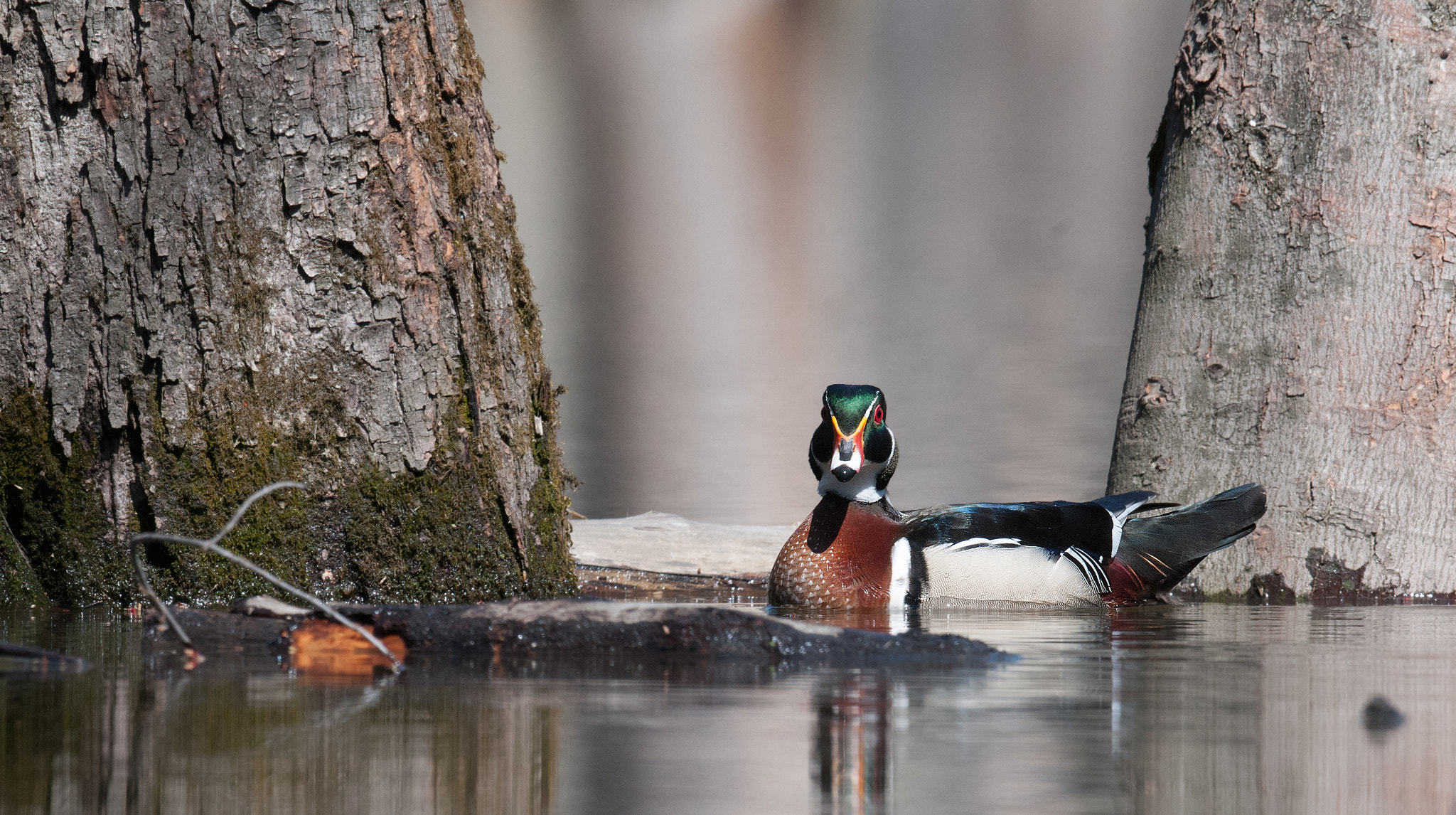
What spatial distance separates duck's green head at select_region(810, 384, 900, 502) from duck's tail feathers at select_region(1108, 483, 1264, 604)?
94cm

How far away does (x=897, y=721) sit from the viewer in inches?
97.3

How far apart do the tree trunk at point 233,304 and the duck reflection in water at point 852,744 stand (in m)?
2.14

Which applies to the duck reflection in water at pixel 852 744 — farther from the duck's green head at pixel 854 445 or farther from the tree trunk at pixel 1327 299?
the tree trunk at pixel 1327 299

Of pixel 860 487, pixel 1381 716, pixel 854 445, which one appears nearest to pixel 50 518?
pixel 854 445

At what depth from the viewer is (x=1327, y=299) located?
5797 mm

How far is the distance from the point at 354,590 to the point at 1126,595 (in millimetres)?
2888

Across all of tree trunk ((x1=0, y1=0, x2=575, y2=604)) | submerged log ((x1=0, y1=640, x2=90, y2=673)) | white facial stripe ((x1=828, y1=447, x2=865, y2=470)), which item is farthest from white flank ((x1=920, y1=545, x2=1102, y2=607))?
submerged log ((x1=0, y1=640, x2=90, y2=673))

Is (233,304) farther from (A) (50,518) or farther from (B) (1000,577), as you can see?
(B) (1000,577)

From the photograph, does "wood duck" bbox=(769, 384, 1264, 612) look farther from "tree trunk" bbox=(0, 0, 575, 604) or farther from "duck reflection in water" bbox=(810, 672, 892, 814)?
"duck reflection in water" bbox=(810, 672, 892, 814)

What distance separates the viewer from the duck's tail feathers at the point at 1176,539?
5.71 m

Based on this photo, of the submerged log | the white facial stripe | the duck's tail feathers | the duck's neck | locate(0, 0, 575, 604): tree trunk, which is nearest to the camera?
the submerged log

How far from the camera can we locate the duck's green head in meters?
6.01

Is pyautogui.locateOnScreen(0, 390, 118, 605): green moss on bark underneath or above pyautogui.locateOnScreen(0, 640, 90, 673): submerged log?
above

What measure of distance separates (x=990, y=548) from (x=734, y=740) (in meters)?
3.68
